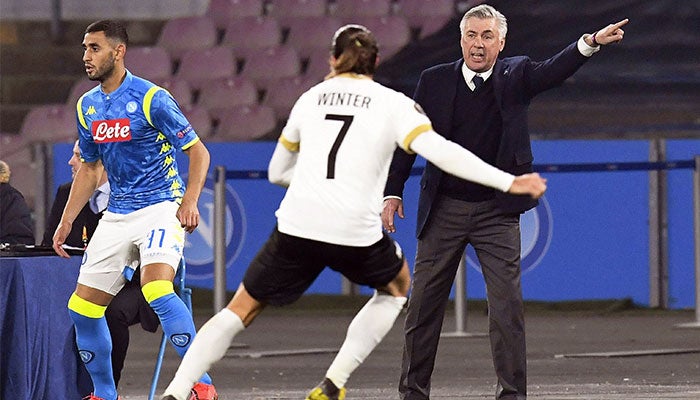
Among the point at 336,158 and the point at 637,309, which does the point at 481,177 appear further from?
the point at 637,309

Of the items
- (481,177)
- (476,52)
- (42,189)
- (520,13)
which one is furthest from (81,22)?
(481,177)

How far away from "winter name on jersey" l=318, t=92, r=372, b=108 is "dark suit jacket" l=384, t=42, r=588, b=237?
132 centimetres

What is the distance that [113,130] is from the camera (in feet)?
25.4

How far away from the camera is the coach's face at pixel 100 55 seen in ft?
25.6

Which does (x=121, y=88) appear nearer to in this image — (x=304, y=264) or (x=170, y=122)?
(x=170, y=122)

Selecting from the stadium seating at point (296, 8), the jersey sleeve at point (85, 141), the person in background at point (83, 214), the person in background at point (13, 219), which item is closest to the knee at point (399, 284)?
the jersey sleeve at point (85, 141)

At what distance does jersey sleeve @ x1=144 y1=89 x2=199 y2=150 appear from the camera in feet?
25.3

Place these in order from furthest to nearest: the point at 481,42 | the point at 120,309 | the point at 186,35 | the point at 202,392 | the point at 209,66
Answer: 1. the point at 186,35
2. the point at 209,66
3. the point at 120,309
4. the point at 481,42
5. the point at 202,392

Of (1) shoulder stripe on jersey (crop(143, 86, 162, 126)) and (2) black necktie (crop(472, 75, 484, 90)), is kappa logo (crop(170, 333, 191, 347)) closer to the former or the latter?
(1) shoulder stripe on jersey (crop(143, 86, 162, 126))

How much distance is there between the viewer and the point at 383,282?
6.71 metres

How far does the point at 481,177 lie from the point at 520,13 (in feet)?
37.6

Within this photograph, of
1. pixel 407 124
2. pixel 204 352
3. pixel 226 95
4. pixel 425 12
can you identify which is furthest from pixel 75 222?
pixel 226 95

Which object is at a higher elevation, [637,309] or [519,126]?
[519,126]

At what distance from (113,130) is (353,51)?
1665mm
